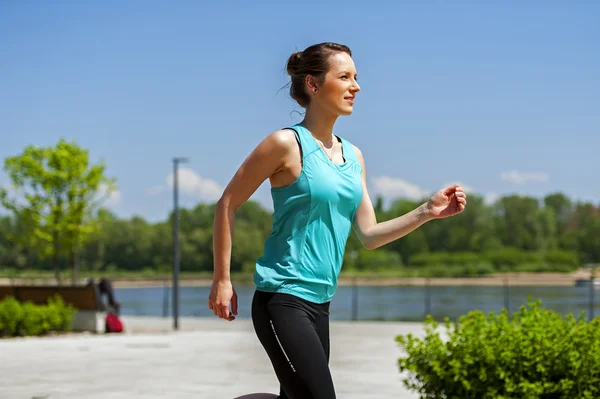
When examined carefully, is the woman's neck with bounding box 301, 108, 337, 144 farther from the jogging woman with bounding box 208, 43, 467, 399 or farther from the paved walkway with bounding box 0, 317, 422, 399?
the paved walkway with bounding box 0, 317, 422, 399

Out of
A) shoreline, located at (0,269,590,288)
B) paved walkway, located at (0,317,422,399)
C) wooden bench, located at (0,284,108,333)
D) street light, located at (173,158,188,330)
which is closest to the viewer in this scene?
paved walkway, located at (0,317,422,399)

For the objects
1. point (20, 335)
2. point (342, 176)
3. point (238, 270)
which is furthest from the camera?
Answer: point (238, 270)

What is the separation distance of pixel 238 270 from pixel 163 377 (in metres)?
82.4

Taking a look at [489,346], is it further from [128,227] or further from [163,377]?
[128,227]

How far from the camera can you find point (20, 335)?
1850cm

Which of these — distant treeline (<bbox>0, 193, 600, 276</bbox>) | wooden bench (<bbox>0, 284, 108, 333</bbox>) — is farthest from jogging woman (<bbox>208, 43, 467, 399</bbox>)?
distant treeline (<bbox>0, 193, 600, 276</bbox>)

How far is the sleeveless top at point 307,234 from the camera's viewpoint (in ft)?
11.1

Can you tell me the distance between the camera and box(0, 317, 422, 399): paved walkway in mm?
9641

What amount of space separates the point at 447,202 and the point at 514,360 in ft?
8.95

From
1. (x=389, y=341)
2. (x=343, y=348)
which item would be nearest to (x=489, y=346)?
(x=343, y=348)

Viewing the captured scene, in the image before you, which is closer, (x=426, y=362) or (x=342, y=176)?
(x=342, y=176)

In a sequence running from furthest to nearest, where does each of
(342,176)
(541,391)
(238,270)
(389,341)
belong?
(238,270) < (389,341) < (541,391) < (342,176)

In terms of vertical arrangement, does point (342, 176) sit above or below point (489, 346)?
above

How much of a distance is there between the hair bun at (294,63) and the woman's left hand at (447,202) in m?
0.76
